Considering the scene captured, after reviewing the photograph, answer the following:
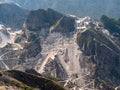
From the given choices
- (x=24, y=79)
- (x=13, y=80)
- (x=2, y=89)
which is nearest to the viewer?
(x=2, y=89)

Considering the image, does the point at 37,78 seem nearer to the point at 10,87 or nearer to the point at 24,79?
the point at 24,79

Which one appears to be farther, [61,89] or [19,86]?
[61,89]

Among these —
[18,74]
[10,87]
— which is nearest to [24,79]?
[18,74]

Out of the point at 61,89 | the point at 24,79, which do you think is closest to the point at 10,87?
the point at 24,79

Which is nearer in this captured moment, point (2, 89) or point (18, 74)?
point (2, 89)

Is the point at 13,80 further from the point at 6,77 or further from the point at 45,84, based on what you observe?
the point at 45,84

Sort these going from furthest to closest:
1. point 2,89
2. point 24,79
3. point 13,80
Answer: point 24,79 < point 13,80 < point 2,89

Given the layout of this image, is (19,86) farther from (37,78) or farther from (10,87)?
(37,78)
